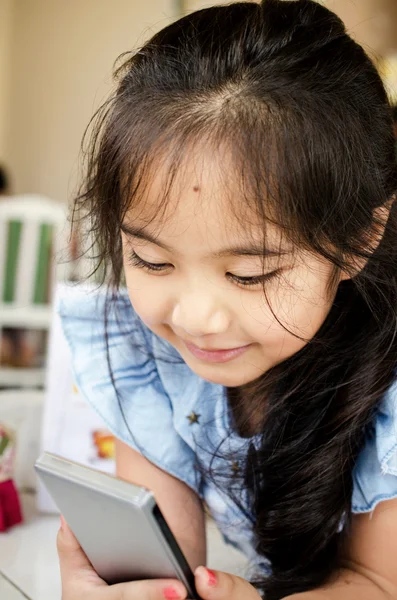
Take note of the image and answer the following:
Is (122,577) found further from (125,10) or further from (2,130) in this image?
(2,130)

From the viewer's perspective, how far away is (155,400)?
0.65m

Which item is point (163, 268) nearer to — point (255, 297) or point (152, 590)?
point (255, 297)

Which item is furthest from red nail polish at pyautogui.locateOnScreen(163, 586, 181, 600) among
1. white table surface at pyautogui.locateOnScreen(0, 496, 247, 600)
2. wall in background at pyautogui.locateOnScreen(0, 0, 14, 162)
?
wall in background at pyautogui.locateOnScreen(0, 0, 14, 162)

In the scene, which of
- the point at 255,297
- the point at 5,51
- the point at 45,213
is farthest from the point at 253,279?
the point at 5,51

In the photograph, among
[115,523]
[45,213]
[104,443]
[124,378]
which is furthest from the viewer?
[45,213]

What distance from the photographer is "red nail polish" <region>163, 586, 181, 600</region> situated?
423mm

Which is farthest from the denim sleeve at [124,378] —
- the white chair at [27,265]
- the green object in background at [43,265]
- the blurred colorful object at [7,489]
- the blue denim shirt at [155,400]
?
the green object in background at [43,265]

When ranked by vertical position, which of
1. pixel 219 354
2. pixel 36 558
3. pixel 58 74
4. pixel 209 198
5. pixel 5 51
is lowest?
pixel 36 558

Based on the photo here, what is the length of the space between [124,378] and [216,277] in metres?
0.24

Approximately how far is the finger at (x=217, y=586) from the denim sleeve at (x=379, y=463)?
0.15 meters

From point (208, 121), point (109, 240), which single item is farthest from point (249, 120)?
point (109, 240)

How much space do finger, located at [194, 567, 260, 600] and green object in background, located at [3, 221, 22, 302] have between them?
1720 millimetres

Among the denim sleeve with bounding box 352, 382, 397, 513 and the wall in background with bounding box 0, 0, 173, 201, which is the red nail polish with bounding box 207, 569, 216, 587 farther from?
the wall in background with bounding box 0, 0, 173, 201

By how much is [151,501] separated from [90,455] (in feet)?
1.42
